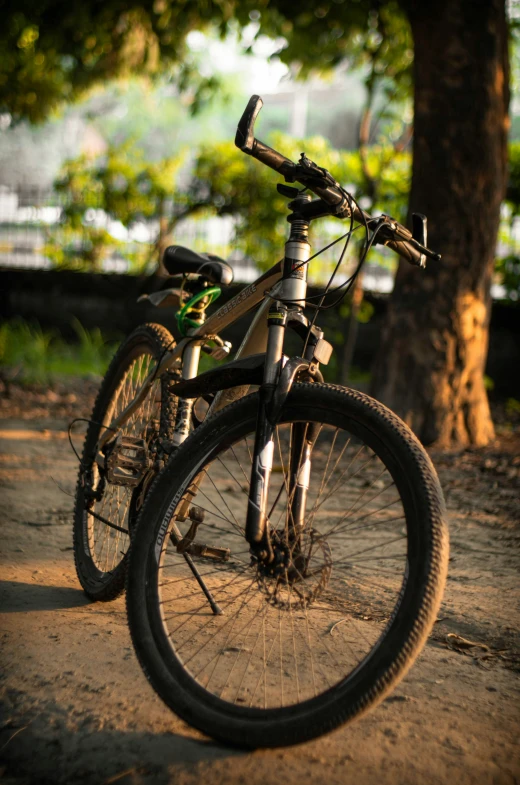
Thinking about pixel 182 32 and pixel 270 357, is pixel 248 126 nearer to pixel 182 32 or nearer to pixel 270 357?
pixel 270 357

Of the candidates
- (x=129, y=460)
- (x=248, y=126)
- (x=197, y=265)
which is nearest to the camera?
(x=248, y=126)

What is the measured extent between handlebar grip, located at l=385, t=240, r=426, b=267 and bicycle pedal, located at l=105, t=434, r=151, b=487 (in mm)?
1141

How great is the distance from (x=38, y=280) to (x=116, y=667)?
9.70 metres

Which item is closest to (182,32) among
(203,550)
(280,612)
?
(280,612)

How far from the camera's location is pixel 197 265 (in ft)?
10.2

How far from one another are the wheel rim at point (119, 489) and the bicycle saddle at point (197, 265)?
1.22ft

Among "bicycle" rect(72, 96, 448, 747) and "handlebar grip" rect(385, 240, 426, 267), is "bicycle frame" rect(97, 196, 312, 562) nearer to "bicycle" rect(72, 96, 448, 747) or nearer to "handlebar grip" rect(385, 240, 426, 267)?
"bicycle" rect(72, 96, 448, 747)

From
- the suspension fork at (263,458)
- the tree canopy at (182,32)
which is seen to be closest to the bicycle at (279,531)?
the suspension fork at (263,458)

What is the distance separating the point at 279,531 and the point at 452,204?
4.34 m

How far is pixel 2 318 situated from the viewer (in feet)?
37.8

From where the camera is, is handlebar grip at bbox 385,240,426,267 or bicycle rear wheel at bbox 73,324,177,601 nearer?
handlebar grip at bbox 385,240,426,267

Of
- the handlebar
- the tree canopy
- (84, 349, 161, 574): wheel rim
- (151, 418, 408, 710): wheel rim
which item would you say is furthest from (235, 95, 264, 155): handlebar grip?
the tree canopy

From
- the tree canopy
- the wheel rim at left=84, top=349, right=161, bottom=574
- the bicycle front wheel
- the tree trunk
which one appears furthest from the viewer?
the tree canopy

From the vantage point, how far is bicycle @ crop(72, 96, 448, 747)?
1.99 meters
